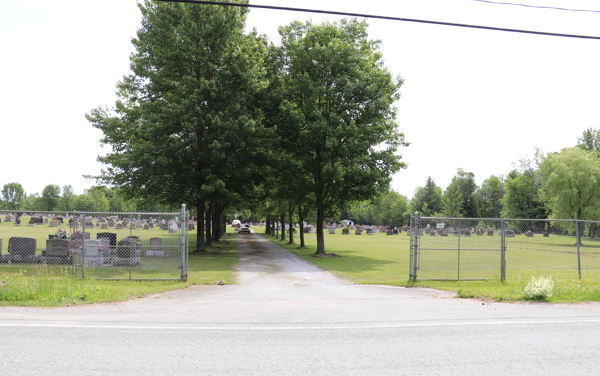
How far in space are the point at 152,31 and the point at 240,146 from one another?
32.6ft

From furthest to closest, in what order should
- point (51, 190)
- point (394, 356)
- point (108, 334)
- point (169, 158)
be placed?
1. point (51, 190)
2. point (169, 158)
3. point (108, 334)
4. point (394, 356)

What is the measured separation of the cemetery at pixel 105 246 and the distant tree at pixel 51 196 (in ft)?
371

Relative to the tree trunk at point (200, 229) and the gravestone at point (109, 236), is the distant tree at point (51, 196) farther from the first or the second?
the gravestone at point (109, 236)

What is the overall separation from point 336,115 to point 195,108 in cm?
874

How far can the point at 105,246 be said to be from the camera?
15.0m

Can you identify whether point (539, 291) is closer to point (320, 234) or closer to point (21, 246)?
point (21, 246)

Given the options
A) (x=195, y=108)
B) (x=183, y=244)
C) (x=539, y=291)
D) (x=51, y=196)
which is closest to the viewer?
(x=539, y=291)

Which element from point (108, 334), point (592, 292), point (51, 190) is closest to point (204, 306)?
point (108, 334)

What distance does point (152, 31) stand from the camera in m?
28.6

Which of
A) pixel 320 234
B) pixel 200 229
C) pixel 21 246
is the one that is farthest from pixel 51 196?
pixel 21 246

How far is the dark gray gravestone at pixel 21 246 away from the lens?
16.3 metres

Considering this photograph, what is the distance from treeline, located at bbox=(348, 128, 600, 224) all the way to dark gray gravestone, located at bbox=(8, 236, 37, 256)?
2159 cm

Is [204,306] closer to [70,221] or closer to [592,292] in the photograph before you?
[70,221]

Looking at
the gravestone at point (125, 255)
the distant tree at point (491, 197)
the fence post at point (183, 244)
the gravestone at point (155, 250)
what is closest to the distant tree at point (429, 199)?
the distant tree at point (491, 197)
